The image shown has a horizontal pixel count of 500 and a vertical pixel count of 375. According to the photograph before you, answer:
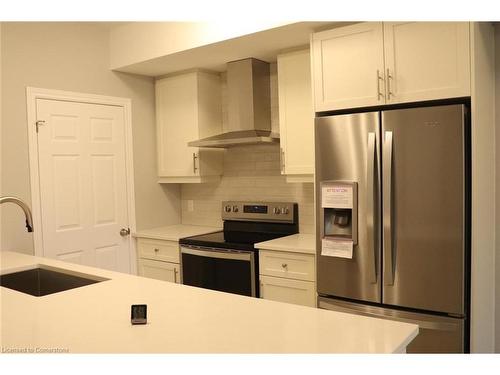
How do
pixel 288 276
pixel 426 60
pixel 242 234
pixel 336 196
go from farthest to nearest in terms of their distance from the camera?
pixel 242 234 → pixel 288 276 → pixel 336 196 → pixel 426 60

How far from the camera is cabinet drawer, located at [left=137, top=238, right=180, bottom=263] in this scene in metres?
3.84

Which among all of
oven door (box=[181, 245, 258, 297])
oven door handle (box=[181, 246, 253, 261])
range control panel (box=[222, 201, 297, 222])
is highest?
range control panel (box=[222, 201, 297, 222])

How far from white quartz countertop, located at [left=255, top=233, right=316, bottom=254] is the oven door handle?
13 cm

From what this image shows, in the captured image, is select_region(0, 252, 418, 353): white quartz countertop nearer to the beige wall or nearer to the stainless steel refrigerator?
the stainless steel refrigerator

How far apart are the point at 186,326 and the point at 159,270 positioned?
248 centimetres

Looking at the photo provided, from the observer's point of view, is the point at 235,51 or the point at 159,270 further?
the point at 159,270

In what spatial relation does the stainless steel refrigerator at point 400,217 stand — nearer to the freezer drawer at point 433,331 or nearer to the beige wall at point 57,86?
the freezer drawer at point 433,331

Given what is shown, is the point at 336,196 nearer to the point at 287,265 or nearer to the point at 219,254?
the point at 287,265

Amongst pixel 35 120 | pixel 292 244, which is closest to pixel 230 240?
pixel 292 244

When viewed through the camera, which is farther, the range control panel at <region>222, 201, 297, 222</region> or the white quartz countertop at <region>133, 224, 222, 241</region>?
the white quartz countertop at <region>133, 224, 222, 241</region>

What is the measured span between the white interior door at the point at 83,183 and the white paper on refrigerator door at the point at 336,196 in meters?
1.97

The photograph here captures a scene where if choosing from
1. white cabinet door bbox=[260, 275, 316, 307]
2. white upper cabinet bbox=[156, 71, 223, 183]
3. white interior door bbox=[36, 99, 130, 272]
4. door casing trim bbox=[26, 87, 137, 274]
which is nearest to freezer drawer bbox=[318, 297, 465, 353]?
white cabinet door bbox=[260, 275, 316, 307]

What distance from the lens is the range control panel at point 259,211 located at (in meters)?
3.76

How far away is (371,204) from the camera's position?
2590 millimetres
